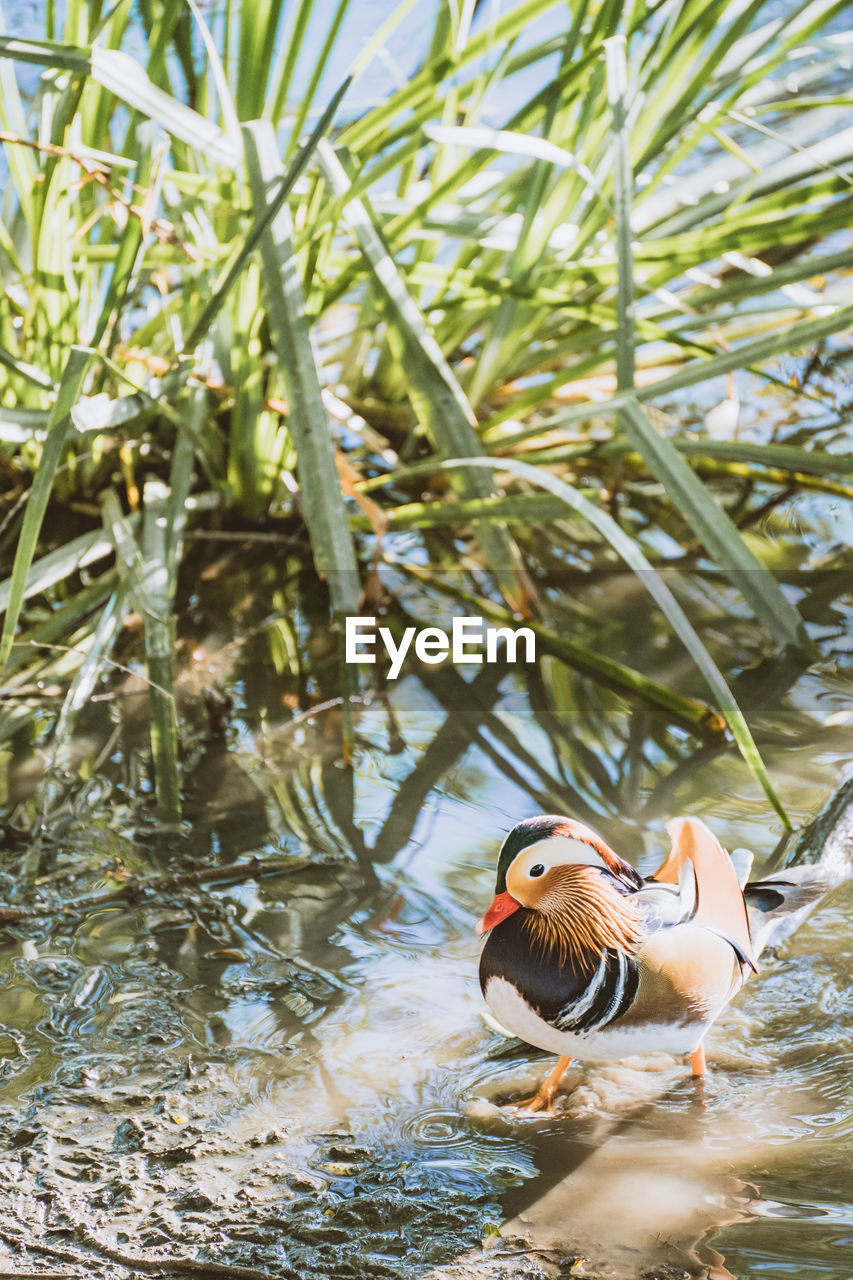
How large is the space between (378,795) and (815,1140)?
67 cm

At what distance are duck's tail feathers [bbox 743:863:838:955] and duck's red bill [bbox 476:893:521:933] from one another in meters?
0.25

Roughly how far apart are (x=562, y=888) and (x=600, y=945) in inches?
2.0

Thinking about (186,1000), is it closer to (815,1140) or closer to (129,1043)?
(129,1043)

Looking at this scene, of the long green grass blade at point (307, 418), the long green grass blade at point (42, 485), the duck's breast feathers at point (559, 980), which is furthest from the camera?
the long green grass blade at point (307, 418)

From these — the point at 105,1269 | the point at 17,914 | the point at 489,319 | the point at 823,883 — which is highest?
the point at 489,319

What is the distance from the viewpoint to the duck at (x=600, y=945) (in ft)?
2.62

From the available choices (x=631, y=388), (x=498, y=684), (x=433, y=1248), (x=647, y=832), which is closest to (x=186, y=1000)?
(x=433, y=1248)

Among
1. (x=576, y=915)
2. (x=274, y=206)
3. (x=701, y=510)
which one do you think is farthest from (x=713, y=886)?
(x=274, y=206)

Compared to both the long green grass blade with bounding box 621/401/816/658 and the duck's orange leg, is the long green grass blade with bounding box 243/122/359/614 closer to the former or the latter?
the long green grass blade with bounding box 621/401/816/658

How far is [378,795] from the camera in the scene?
1406 millimetres

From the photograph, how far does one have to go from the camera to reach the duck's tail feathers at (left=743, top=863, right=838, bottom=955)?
954mm

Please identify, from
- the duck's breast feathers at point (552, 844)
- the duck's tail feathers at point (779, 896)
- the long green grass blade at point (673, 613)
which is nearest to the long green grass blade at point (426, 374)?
the long green grass blade at point (673, 613)

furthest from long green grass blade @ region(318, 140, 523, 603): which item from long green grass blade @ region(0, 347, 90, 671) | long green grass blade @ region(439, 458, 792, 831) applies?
long green grass blade @ region(0, 347, 90, 671)

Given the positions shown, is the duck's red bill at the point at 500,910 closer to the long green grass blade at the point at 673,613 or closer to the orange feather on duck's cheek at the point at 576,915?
the orange feather on duck's cheek at the point at 576,915
